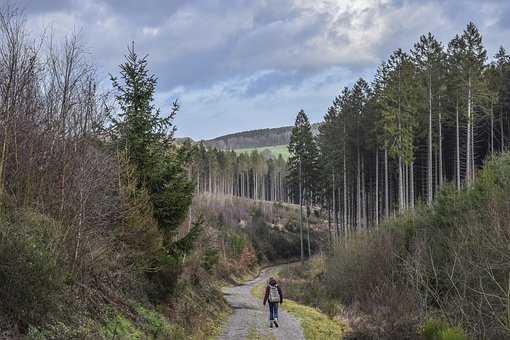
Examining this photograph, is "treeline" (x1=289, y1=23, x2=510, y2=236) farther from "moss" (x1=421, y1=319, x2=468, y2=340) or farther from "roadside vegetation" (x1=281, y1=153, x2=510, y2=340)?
"moss" (x1=421, y1=319, x2=468, y2=340)

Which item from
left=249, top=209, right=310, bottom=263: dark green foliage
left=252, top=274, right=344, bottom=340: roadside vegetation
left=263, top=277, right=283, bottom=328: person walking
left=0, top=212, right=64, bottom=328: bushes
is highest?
left=0, top=212, right=64, bottom=328: bushes

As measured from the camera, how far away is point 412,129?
44.4 metres

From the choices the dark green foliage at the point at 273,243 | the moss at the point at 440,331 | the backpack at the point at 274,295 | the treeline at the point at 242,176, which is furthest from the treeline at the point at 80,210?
the treeline at the point at 242,176

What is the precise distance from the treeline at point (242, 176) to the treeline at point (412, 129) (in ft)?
146

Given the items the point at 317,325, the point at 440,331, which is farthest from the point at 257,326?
the point at 440,331

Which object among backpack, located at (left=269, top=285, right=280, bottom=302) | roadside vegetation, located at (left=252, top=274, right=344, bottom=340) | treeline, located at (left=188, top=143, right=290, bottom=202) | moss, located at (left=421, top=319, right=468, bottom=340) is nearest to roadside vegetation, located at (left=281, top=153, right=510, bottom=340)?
moss, located at (left=421, top=319, right=468, bottom=340)

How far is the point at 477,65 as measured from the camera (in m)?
38.8

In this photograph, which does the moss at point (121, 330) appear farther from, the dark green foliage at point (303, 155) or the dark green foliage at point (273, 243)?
the dark green foliage at point (273, 243)

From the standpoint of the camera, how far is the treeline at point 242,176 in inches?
4444

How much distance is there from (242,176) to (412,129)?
94.4 meters

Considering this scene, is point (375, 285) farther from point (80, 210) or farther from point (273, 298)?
point (80, 210)

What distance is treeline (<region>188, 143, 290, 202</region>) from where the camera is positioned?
11288 centimetres

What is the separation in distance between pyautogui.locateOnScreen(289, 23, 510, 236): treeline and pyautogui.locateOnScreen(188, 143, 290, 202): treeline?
44403 mm

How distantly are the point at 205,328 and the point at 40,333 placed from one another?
996 centimetres
